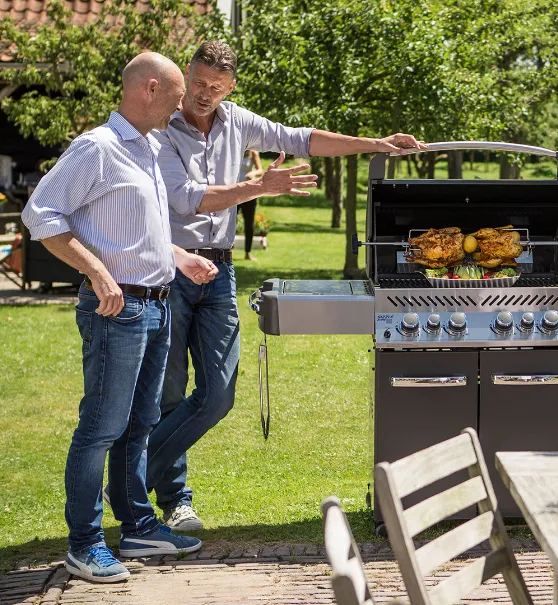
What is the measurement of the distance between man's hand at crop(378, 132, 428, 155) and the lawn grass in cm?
133

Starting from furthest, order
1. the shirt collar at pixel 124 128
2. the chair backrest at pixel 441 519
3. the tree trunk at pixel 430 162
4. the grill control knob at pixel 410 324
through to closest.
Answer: the tree trunk at pixel 430 162 → the grill control knob at pixel 410 324 → the shirt collar at pixel 124 128 → the chair backrest at pixel 441 519

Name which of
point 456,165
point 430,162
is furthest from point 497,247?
point 430,162

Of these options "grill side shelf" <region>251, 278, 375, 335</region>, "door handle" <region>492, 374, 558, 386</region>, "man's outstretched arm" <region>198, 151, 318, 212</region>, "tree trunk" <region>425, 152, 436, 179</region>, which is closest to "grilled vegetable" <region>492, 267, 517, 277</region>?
"door handle" <region>492, 374, 558, 386</region>

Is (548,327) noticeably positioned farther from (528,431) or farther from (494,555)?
(494,555)

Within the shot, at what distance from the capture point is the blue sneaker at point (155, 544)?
4.28 meters

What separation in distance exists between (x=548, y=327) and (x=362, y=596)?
99.9 inches

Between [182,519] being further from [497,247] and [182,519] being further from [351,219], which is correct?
[351,219]

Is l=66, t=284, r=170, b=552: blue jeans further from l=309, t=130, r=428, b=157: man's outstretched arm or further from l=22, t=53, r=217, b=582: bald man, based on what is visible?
l=309, t=130, r=428, b=157: man's outstretched arm

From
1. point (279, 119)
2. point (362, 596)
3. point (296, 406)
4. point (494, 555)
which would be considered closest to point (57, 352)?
point (296, 406)

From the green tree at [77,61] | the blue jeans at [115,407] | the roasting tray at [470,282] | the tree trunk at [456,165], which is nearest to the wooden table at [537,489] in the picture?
the roasting tray at [470,282]

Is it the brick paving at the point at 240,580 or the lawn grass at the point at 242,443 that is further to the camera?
the lawn grass at the point at 242,443

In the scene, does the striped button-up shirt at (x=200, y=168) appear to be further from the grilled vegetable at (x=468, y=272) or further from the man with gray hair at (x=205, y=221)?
the grilled vegetable at (x=468, y=272)

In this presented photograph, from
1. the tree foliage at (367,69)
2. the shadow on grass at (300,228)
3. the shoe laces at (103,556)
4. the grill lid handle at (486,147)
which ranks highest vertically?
the tree foliage at (367,69)

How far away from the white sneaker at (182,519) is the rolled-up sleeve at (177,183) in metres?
1.35
